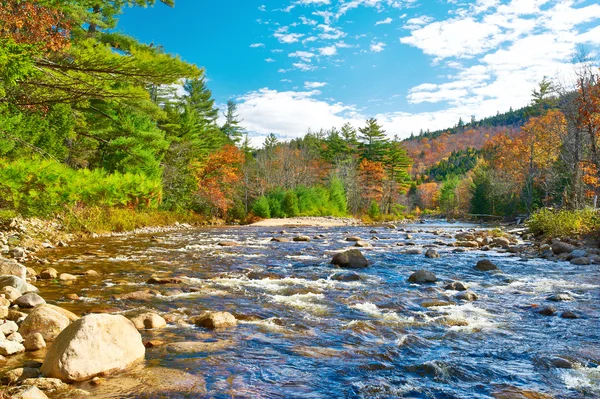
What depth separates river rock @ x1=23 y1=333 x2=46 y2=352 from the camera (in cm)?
399

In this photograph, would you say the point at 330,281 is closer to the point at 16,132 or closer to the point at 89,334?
the point at 89,334

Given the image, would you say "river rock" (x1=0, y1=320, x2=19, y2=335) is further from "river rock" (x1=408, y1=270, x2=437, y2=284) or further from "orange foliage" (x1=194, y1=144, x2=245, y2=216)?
"orange foliage" (x1=194, y1=144, x2=245, y2=216)

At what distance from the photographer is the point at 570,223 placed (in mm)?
15188

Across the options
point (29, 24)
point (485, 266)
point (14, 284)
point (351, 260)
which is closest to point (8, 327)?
point (14, 284)

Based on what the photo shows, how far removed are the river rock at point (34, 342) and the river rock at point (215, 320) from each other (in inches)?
69.1

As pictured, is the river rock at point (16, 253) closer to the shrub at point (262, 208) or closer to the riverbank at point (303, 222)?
the riverbank at point (303, 222)

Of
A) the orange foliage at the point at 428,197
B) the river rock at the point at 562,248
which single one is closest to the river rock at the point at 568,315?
the river rock at the point at 562,248

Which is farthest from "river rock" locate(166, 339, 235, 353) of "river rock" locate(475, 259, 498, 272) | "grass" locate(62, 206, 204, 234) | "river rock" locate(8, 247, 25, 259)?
"grass" locate(62, 206, 204, 234)

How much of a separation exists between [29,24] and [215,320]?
21.4 feet

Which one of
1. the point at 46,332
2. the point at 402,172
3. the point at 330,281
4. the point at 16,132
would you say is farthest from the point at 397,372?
the point at 402,172

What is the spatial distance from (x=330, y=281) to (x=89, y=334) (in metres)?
5.54

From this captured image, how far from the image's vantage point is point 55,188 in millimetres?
7727

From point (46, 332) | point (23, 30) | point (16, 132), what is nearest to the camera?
point (46, 332)

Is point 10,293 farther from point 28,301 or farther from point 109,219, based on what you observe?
point 109,219
